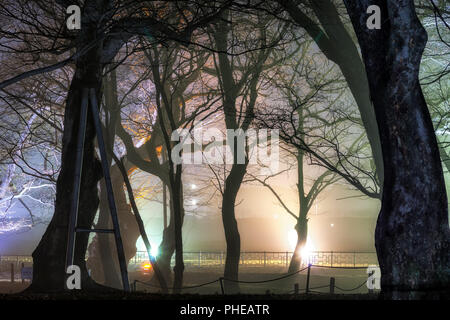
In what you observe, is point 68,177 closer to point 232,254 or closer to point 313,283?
point 232,254

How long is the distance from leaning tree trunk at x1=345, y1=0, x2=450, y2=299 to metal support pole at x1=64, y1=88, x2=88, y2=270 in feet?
15.7

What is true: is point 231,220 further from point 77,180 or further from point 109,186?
point 77,180

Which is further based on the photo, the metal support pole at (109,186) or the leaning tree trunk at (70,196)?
the leaning tree trunk at (70,196)

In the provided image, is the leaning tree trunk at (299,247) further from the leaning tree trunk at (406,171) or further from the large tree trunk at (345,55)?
the leaning tree trunk at (406,171)

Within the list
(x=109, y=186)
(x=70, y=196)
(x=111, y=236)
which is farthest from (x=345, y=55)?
(x=111, y=236)

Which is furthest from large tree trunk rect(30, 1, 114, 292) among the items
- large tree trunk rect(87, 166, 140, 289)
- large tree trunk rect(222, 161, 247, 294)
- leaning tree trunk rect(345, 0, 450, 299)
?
large tree trunk rect(87, 166, 140, 289)

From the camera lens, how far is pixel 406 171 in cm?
612

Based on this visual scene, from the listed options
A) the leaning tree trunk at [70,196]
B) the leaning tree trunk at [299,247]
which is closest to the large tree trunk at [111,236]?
the leaning tree trunk at [299,247]

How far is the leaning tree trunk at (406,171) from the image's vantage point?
19.7 feet

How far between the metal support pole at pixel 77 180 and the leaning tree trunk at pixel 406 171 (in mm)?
4790

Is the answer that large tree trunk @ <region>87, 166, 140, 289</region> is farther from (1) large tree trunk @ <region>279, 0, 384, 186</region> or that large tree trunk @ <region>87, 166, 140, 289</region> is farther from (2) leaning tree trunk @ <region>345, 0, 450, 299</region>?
(2) leaning tree trunk @ <region>345, 0, 450, 299</region>

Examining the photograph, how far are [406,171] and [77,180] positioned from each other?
5.17m

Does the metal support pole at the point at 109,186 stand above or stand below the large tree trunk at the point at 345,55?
below
